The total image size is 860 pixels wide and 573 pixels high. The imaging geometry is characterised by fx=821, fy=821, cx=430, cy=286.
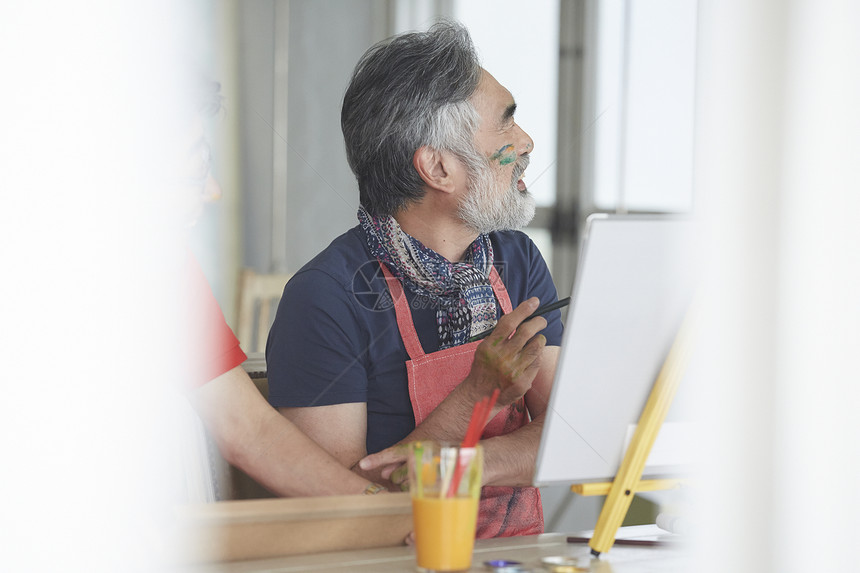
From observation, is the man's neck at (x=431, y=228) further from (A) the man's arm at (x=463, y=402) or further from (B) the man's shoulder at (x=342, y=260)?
(A) the man's arm at (x=463, y=402)

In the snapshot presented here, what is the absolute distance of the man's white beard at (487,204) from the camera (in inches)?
39.4

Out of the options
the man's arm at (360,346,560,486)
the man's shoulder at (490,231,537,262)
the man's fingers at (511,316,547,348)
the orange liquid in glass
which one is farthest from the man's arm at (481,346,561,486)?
the orange liquid in glass

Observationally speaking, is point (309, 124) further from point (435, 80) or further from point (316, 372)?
point (316, 372)

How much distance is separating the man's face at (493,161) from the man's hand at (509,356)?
0.68 feet

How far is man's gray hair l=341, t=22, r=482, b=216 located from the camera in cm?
97

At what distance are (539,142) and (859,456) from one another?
153 cm

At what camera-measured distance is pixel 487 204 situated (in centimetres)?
100

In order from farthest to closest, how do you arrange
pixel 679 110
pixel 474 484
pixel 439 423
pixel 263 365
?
pixel 679 110, pixel 263 365, pixel 439 423, pixel 474 484

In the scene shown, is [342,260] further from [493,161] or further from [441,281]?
[493,161]

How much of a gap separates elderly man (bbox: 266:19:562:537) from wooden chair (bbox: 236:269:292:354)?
0.42m

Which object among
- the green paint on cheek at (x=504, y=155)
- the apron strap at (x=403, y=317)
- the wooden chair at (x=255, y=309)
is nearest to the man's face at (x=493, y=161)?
the green paint on cheek at (x=504, y=155)

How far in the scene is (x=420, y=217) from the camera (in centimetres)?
102

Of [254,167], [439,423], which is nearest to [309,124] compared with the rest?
[254,167]

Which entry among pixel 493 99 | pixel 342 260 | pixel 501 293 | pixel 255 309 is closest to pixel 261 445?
pixel 342 260
